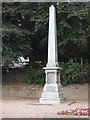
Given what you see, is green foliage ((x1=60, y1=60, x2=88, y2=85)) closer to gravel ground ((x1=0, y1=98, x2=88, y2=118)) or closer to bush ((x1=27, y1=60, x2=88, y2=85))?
bush ((x1=27, y1=60, x2=88, y2=85))

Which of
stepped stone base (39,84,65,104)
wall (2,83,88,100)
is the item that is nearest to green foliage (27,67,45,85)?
wall (2,83,88,100)

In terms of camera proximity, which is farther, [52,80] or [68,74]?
[68,74]

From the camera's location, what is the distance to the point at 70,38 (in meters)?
16.0

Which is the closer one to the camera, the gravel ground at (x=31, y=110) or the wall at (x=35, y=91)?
the gravel ground at (x=31, y=110)

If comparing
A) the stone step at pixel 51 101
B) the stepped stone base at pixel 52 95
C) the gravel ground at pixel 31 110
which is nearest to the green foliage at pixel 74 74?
the stepped stone base at pixel 52 95

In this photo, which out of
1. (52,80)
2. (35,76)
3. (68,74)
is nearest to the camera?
(52,80)

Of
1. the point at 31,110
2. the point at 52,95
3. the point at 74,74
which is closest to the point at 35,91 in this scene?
the point at 74,74

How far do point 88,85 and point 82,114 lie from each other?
9.20m

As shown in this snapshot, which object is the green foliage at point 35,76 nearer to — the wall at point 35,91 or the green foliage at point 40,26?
the wall at point 35,91

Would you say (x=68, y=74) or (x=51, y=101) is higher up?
(x=68, y=74)

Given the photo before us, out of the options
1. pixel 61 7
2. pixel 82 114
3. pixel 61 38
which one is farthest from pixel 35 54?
pixel 82 114

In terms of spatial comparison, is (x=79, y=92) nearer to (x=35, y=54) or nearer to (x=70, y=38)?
(x=70, y=38)

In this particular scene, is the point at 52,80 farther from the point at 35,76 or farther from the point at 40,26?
the point at 40,26

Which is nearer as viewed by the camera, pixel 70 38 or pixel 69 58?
pixel 70 38
